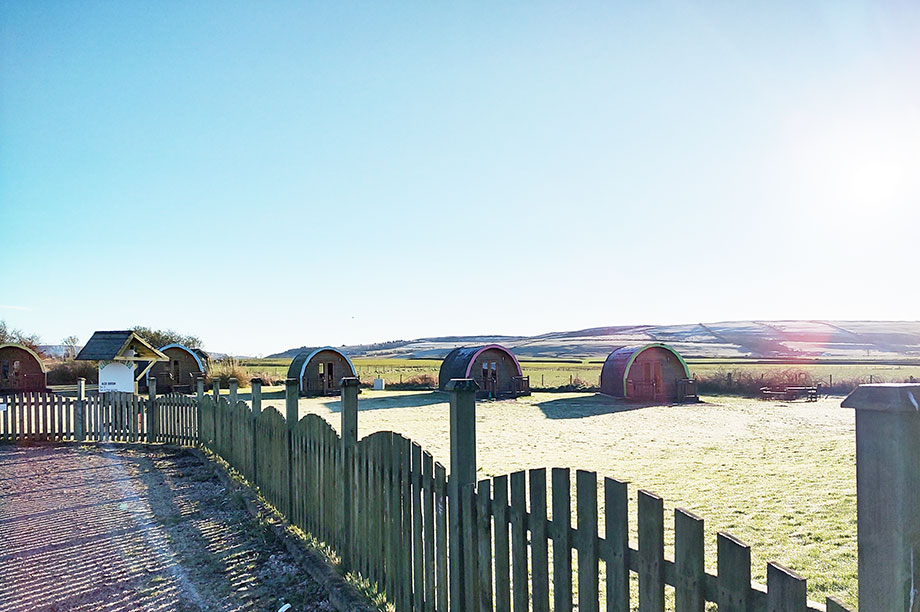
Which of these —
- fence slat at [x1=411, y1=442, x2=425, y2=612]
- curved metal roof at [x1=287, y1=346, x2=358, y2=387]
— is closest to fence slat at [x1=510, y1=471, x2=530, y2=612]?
fence slat at [x1=411, y1=442, x2=425, y2=612]

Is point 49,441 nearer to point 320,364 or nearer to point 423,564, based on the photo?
point 423,564

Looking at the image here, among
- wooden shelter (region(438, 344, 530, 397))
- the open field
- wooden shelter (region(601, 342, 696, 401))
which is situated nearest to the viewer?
wooden shelter (region(601, 342, 696, 401))

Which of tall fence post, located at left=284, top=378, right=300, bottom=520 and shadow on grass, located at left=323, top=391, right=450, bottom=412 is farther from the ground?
tall fence post, located at left=284, top=378, right=300, bottom=520

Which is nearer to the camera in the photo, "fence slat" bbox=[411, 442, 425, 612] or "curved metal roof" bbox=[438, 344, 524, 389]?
"fence slat" bbox=[411, 442, 425, 612]

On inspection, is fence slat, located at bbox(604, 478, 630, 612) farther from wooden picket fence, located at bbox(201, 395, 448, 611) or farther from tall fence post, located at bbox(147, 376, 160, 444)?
tall fence post, located at bbox(147, 376, 160, 444)

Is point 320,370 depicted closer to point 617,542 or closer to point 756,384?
point 756,384

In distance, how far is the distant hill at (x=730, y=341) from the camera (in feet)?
378

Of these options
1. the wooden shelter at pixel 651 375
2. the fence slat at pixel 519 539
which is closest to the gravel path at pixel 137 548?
the fence slat at pixel 519 539

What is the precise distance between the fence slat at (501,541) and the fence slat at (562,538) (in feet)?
1.22

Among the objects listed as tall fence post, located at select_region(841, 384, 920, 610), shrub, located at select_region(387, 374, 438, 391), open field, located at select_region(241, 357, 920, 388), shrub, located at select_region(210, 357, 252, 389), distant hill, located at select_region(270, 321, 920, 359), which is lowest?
distant hill, located at select_region(270, 321, 920, 359)

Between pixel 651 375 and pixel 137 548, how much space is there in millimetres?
26222

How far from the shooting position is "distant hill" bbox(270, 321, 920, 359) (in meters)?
115

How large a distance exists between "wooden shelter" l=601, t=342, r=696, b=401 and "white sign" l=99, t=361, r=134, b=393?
21.4m

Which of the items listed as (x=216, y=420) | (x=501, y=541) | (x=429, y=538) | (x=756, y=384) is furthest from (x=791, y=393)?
(x=501, y=541)
